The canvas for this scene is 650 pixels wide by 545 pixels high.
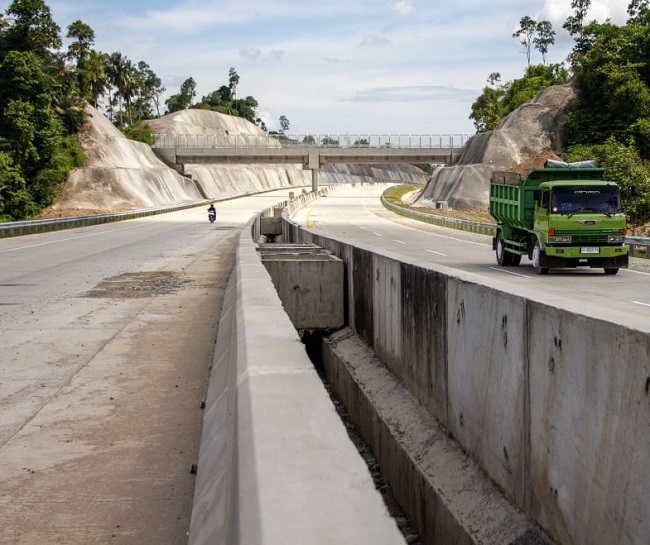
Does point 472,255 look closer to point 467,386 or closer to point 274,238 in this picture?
point 274,238

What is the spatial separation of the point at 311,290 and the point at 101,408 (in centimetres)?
743

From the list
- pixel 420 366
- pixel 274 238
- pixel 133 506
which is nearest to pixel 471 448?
pixel 420 366

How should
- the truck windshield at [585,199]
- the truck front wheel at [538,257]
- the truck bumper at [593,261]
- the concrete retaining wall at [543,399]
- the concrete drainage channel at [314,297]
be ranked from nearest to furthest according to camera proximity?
the concrete retaining wall at [543,399]
the concrete drainage channel at [314,297]
the truck windshield at [585,199]
the truck bumper at [593,261]
the truck front wheel at [538,257]

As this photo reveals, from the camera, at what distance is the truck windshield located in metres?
22.5

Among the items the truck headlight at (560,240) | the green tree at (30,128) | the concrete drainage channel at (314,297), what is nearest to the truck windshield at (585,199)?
the truck headlight at (560,240)

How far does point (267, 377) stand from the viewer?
4.96m

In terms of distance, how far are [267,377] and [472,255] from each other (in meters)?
26.9

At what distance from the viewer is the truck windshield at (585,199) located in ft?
73.9

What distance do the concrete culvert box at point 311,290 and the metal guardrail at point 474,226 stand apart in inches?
687

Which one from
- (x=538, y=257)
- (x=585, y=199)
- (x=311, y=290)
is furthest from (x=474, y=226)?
(x=311, y=290)

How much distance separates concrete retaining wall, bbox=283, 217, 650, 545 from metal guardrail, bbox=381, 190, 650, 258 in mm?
22767

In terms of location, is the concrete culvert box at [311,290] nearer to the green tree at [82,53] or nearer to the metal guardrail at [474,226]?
the metal guardrail at [474,226]

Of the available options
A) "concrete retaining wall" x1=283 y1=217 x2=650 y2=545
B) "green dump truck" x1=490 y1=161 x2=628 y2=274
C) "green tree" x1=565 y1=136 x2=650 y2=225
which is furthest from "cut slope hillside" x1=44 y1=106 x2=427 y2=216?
"concrete retaining wall" x1=283 y1=217 x2=650 y2=545

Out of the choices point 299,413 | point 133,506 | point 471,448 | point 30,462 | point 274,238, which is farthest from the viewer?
point 274,238
